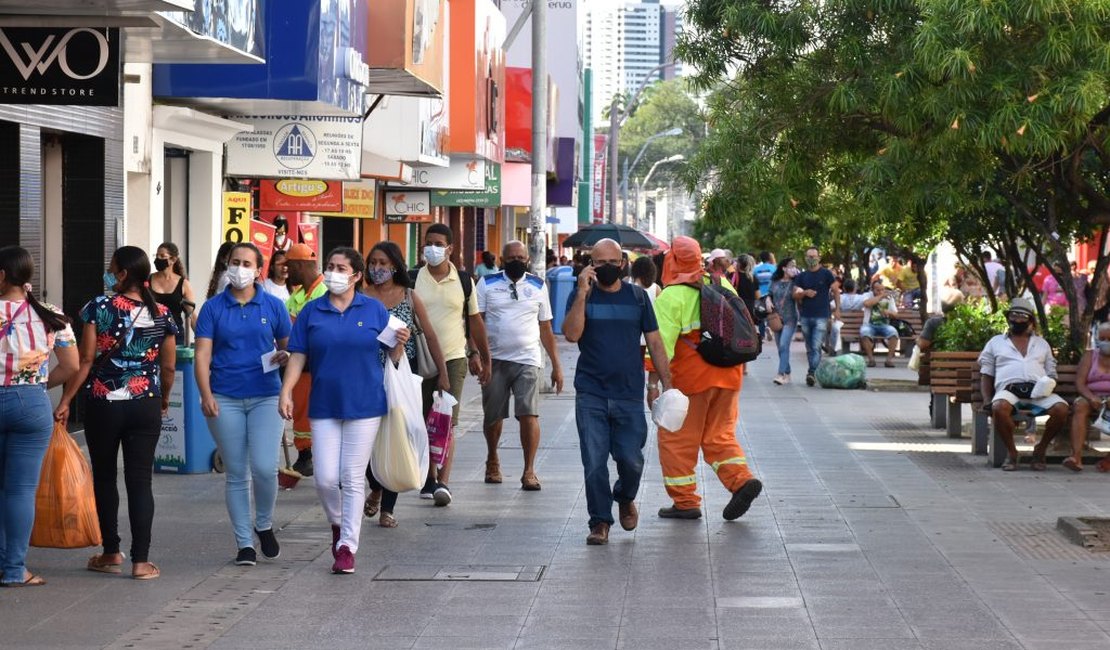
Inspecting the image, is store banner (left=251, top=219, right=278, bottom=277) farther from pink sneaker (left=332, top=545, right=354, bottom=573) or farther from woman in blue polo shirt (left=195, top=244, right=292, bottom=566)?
pink sneaker (left=332, top=545, right=354, bottom=573)

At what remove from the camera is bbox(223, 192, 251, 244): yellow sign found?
1883 centimetres

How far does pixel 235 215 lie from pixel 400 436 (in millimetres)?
10115

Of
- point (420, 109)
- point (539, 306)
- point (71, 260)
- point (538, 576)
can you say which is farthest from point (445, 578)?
point (420, 109)

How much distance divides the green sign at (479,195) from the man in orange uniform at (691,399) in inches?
800

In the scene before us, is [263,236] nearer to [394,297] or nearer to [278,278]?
[278,278]

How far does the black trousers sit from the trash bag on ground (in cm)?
1509

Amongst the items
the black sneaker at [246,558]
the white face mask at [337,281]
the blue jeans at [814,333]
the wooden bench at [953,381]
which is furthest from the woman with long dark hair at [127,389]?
the blue jeans at [814,333]

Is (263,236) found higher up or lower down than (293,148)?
lower down

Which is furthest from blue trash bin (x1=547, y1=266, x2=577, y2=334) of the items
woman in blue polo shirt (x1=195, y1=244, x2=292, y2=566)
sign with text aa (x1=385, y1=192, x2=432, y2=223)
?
woman in blue polo shirt (x1=195, y1=244, x2=292, y2=566)

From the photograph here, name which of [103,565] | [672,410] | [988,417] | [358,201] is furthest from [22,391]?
[358,201]

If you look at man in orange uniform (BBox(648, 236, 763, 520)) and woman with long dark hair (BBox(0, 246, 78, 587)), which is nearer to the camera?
woman with long dark hair (BBox(0, 246, 78, 587))

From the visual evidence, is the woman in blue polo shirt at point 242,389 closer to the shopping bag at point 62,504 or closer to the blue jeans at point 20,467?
the shopping bag at point 62,504

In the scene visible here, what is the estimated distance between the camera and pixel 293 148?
18906 millimetres

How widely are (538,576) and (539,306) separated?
3826mm
